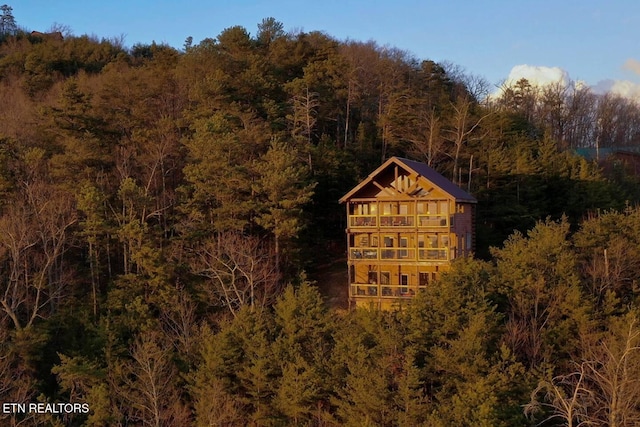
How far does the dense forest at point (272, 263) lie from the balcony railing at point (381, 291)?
1802 millimetres

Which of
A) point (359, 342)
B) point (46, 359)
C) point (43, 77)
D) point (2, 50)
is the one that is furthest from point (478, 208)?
point (2, 50)

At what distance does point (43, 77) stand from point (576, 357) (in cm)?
4566

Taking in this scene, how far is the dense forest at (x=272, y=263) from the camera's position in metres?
20.6

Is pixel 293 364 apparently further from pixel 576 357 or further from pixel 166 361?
pixel 576 357

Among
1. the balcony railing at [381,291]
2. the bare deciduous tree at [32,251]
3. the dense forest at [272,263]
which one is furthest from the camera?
the balcony railing at [381,291]

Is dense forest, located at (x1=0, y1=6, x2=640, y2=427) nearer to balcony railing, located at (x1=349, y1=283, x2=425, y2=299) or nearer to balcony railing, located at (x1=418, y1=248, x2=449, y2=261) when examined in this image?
balcony railing, located at (x1=349, y1=283, x2=425, y2=299)

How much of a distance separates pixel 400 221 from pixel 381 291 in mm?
3779

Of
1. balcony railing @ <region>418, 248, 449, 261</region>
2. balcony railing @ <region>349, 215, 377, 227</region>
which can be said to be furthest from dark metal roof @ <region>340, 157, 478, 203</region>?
balcony railing @ <region>418, 248, 449, 261</region>

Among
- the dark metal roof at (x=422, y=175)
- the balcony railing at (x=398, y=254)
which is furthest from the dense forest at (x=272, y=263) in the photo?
the dark metal roof at (x=422, y=175)

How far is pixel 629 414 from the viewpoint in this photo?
17688 millimetres

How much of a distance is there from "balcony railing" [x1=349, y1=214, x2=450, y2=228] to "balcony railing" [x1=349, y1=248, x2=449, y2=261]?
1.28 m

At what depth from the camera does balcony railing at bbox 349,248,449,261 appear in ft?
91.9

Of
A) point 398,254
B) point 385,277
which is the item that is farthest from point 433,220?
point 385,277

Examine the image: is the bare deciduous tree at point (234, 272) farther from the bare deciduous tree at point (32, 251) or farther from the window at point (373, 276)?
the bare deciduous tree at point (32, 251)
